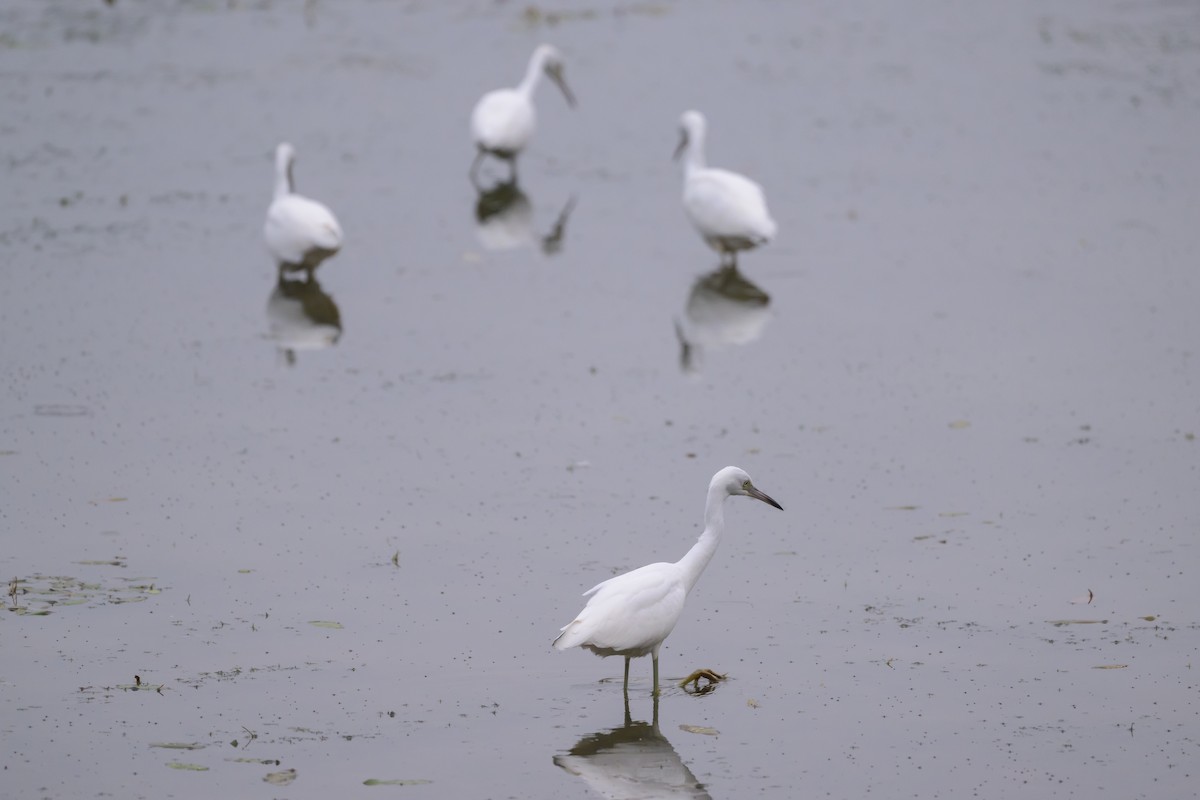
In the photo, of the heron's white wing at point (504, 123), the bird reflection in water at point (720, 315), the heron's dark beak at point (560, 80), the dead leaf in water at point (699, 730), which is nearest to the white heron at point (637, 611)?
the dead leaf in water at point (699, 730)

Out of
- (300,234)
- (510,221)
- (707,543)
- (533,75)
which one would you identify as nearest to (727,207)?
(510,221)

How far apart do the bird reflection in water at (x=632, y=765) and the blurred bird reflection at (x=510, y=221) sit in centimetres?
840

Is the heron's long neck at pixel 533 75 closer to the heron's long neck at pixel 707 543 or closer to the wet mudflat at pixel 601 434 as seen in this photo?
the wet mudflat at pixel 601 434

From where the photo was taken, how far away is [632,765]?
6.92m

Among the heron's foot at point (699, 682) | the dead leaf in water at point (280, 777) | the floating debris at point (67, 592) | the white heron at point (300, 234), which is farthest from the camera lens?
the white heron at point (300, 234)

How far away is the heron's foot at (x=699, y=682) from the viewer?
761 cm

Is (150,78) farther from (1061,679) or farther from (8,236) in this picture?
(1061,679)

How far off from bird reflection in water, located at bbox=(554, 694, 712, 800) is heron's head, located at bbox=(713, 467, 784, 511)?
121 cm

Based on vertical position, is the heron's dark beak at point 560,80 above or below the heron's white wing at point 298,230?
above

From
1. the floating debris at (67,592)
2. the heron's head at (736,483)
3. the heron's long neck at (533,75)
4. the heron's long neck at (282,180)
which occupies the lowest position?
the floating debris at (67,592)

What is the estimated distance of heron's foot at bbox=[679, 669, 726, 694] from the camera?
7609 millimetres

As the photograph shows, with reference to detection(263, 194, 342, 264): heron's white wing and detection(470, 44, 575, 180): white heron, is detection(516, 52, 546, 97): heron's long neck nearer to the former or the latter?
detection(470, 44, 575, 180): white heron

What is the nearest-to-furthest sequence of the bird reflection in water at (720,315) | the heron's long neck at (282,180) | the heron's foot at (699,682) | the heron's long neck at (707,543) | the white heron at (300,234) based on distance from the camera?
the heron's foot at (699,682) → the heron's long neck at (707,543) → the bird reflection in water at (720,315) → the white heron at (300,234) → the heron's long neck at (282,180)

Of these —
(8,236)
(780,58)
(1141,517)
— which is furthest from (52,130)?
(1141,517)
